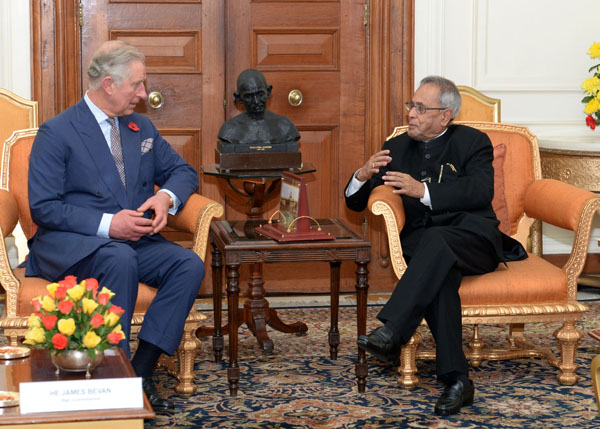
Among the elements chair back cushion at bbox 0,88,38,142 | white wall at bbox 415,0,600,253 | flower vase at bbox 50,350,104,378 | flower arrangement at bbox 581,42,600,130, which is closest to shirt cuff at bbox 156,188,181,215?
chair back cushion at bbox 0,88,38,142

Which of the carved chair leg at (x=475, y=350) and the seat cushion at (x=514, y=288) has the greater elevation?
the seat cushion at (x=514, y=288)

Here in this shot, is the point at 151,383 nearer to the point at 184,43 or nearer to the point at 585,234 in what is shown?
the point at 585,234

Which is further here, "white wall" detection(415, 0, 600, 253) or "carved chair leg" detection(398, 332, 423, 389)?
"white wall" detection(415, 0, 600, 253)

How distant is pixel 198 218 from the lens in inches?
149

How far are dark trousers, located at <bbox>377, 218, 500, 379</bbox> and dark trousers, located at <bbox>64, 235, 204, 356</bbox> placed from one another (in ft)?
2.52

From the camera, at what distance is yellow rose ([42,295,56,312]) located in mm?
2561

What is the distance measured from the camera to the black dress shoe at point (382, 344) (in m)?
3.57

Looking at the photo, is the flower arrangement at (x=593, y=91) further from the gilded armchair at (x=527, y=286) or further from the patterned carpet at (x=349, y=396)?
the patterned carpet at (x=349, y=396)

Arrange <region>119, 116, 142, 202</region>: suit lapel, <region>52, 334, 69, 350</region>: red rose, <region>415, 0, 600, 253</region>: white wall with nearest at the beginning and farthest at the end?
<region>52, 334, 69, 350</region>: red rose, <region>119, 116, 142, 202</region>: suit lapel, <region>415, 0, 600, 253</region>: white wall

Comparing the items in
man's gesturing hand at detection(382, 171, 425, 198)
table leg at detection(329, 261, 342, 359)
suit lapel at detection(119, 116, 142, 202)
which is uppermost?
suit lapel at detection(119, 116, 142, 202)

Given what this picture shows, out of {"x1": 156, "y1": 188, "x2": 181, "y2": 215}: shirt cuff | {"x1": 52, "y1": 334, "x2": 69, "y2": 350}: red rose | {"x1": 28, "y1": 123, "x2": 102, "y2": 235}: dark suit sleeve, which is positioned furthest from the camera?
{"x1": 156, "y1": 188, "x2": 181, "y2": 215}: shirt cuff

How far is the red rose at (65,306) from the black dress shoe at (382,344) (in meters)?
1.38

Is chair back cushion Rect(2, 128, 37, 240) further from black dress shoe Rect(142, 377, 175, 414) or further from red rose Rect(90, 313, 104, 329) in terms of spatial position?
red rose Rect(90, 313, 104, 329)

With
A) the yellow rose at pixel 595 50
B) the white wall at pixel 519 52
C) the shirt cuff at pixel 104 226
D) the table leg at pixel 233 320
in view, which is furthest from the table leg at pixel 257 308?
the yellow rose at pixel 595 50
